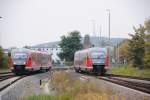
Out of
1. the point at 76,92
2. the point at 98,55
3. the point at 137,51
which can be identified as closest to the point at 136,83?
the point at 76,92

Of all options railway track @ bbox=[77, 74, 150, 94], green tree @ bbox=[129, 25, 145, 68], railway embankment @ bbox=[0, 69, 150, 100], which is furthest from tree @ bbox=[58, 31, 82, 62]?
railway embankment @ bbox=[0, 69, 150, 100]

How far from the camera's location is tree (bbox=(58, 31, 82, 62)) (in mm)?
143250

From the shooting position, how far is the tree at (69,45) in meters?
143

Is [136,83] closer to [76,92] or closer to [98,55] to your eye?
[76,92]

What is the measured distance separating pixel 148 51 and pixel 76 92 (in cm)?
3753

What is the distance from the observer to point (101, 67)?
49.7 metres

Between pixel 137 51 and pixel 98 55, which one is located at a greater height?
pixel 137 51

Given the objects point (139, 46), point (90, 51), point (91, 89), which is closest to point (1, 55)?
point (139, 46)

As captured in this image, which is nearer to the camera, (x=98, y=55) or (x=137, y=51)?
(x=98, y=55)

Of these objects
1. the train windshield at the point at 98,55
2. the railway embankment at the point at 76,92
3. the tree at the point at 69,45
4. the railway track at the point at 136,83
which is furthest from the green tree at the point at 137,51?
the tree at the point at 69,45

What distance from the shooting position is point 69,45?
5674 inches

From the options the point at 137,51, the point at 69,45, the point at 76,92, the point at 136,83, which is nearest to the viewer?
the point at 76,92

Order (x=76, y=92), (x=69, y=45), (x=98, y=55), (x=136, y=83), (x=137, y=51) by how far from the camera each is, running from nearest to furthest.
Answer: (x=76, y=92), (x=136, y=83), (x=98, y=55), (x=137, y=51), (x=69, y=45)

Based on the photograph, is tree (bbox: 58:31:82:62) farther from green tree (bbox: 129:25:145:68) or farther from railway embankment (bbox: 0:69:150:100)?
railway embankment (bbox: 0:69:150:100)
